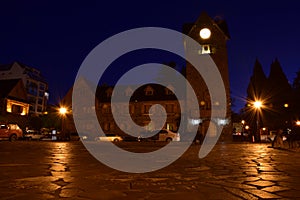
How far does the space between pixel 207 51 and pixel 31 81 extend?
202 ft

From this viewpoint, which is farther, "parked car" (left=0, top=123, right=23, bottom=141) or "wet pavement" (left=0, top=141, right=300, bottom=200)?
"parked car" (left=0, top=123, right=23, bottom=141)

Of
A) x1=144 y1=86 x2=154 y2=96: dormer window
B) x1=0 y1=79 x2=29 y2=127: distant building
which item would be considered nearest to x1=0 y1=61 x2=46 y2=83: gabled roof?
x1=0 y1=79 x2=29 y2=127: distant building

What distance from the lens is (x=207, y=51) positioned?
45719 millimetres

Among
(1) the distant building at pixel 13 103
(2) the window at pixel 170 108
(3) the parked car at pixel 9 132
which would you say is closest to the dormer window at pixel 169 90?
(2) the window at pixel 170 108

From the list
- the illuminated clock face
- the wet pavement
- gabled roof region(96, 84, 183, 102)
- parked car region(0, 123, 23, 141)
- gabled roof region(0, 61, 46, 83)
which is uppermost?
gabled roof region(0, 61, 46, 83)

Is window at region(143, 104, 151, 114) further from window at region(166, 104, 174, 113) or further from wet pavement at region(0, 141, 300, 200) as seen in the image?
wet pavement at region(0, 141, 300, 200)

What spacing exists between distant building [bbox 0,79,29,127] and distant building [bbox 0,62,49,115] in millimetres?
26356

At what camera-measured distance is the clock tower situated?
44.2 metres

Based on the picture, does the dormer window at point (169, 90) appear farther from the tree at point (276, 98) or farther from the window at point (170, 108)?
the tree at point (276, 98)

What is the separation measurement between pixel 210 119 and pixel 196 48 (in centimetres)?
1112

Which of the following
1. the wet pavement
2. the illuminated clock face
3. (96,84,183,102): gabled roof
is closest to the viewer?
the wet pavement

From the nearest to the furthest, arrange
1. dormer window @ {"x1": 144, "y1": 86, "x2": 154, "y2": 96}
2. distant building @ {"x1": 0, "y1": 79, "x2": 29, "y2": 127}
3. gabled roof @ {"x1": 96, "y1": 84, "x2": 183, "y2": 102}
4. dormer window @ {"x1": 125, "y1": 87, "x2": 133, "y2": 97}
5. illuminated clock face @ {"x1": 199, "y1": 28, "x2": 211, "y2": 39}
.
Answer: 1. illuminated clock face @ {"x1": 199, "y1": 28, "x2": 211, "y2": 39}
2. distant building @ {"x1": 0, "y1": 79, "x2": 29, "y2": 127}
3. gabled roof @ {"x1": 96, "y1": 84, "x2": 183, "y2": 102}
4. dormer window @ {"x1": 144, "y1": 86, "x2": 154, "y2": 96}
5. dormer window @ {"x1": 125, "y1": 87, "x2": 133, "y2": 97}

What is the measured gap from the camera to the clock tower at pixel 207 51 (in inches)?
1742

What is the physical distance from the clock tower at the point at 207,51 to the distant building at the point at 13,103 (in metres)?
31.1
